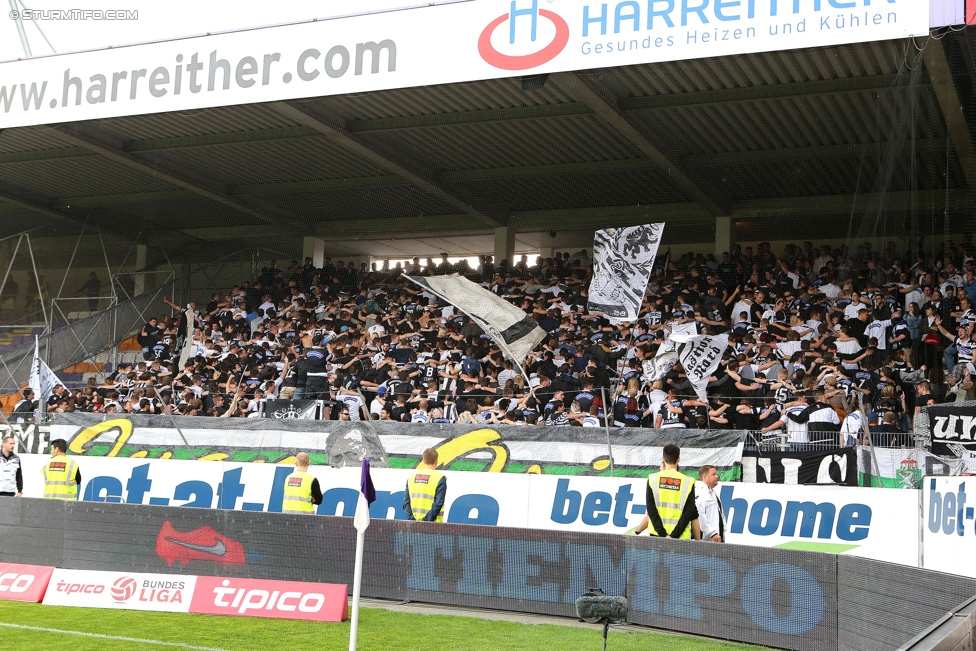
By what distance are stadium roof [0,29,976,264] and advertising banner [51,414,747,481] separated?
453 centimetres

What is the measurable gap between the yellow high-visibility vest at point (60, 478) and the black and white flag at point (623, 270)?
7668 mm

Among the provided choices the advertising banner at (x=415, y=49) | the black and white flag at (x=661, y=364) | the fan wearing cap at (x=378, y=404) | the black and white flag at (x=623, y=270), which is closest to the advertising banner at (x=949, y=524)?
the black and white flag at (x=661, y=364)

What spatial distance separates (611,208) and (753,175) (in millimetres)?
4023

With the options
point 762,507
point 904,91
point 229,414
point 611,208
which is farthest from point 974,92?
point 229,414

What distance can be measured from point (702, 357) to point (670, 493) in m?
A: 6.57

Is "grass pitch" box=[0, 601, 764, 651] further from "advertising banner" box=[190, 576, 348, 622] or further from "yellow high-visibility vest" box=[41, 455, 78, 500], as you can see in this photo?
"yellow high-visibility vest" box=[41, 455, 78, 500]

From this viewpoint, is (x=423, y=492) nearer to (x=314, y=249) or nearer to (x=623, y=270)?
(x=623, y=270)

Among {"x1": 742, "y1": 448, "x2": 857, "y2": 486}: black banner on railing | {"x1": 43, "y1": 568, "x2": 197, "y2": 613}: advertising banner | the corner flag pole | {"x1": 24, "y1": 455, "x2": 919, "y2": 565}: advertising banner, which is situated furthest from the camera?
{"x1": 742, "y1": 448, "x2": 857, "y2": 486}: black banner on railing

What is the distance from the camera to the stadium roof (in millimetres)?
16438

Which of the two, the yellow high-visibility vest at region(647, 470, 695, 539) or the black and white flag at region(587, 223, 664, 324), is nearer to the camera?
the yellow high-visibility vest at region(647, 470, 695, 539)

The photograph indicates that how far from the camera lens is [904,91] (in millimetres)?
14555

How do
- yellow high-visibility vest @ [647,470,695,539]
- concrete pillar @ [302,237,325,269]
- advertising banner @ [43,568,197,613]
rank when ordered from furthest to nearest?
concrete pillar @ [302,237,325,269] < advertising banner @ [43,568,197,613] < yellow high-visibility vest @ [647,470,695,539]

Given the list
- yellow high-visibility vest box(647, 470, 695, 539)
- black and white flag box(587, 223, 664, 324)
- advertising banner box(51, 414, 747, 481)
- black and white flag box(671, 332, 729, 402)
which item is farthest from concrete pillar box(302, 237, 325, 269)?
yellow high-visibility vest box(647, 470, 695, 539)

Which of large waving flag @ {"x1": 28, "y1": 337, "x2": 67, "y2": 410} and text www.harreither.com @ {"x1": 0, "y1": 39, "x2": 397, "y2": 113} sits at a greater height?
text www.harreither.com @ {"x1": 0, "y1": 39, "x2": 397, "y2": 113}
